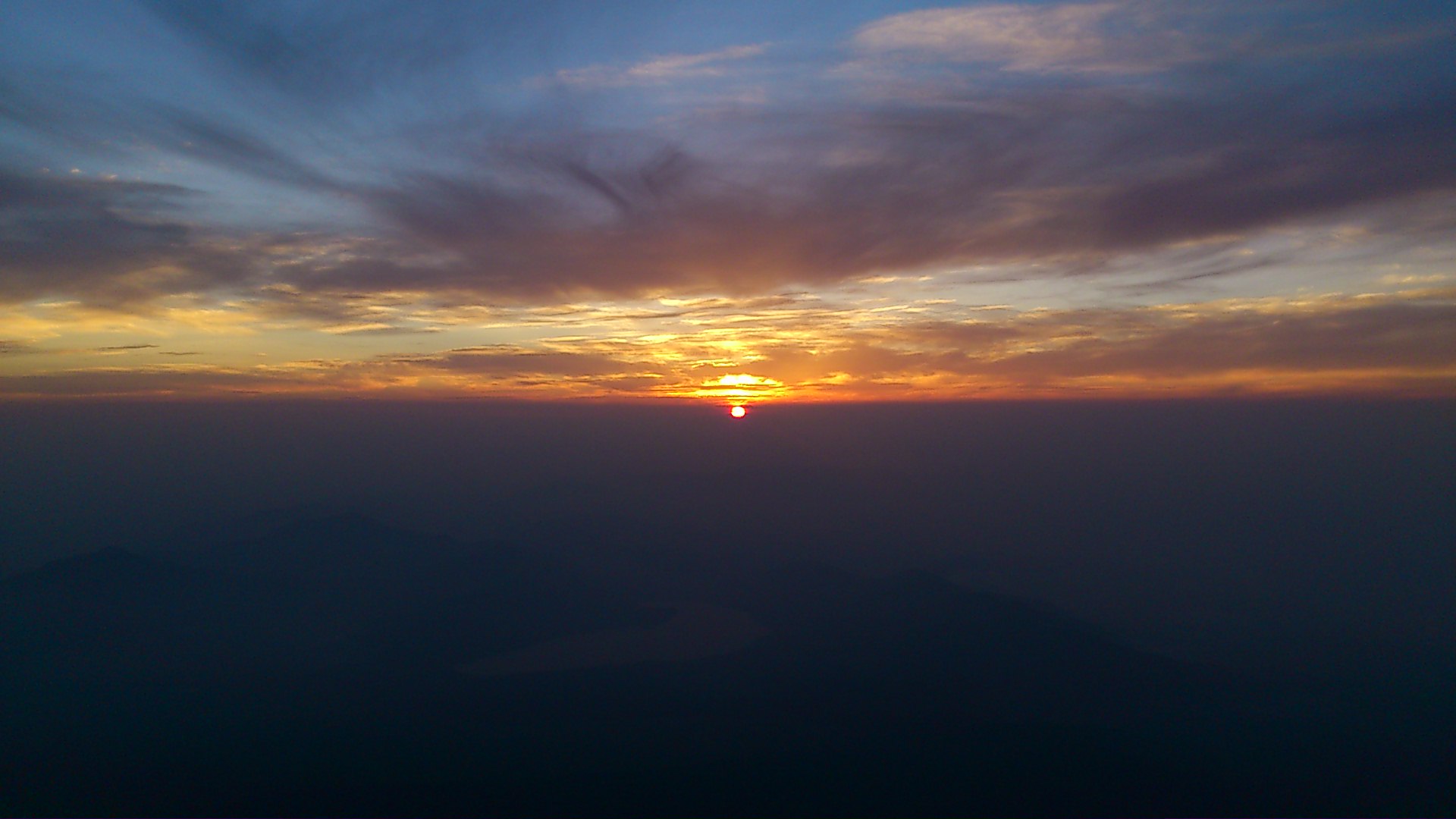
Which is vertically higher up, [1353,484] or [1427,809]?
[1353,484]

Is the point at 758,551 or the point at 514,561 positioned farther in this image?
the point at 758,551

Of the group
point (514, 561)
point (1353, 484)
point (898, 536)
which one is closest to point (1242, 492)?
point (1353, 484)

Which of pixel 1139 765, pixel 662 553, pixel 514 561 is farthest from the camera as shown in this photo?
pixel 662 553

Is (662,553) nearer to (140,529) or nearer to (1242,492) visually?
(140,529)

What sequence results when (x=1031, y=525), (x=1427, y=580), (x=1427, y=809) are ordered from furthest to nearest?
1. (x=1031, y=525)
2. (x=1427, y=580)
3. (x=1427, y=809)

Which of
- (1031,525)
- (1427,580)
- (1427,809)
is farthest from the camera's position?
(1031,525)

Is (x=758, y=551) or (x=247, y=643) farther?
(x=758, y=551)

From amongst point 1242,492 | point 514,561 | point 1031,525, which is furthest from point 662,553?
point 1242,492

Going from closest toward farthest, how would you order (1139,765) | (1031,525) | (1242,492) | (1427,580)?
(1139,765)
(1427,580)
(1031,525)
(1242,492)

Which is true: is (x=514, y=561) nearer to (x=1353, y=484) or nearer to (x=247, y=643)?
(x=247, y=643)
